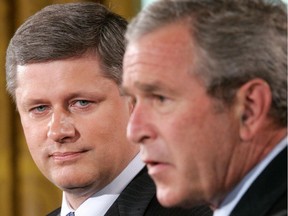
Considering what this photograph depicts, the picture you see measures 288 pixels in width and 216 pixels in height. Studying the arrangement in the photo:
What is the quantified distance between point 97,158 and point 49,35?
0.36 metres

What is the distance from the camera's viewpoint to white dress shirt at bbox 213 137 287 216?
168cm

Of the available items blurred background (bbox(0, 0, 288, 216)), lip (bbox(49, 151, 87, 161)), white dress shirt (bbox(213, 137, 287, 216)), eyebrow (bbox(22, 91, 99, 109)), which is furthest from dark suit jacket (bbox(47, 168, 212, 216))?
blurred background (bbox(0, 0, 288, 216))

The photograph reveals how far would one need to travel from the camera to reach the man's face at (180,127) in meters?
1.69

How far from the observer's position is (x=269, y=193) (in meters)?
1.64

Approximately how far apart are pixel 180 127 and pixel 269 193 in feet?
0.68

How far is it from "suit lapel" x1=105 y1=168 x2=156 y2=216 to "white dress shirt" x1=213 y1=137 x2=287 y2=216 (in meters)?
0.64

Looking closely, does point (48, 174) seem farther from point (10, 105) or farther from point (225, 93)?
point (10, 105)

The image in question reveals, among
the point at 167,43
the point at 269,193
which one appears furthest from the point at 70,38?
the point at 269,193

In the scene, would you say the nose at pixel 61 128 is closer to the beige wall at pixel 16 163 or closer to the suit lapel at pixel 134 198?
the suit lapel at pixel 134 198

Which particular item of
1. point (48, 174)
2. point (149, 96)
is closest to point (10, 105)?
point (48, 174)

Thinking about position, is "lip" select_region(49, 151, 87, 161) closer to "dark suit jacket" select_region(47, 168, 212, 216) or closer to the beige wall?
"dark suit jacket" select_region(47, 168, 212, 216)

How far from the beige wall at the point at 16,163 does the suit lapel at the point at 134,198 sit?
1.26 m

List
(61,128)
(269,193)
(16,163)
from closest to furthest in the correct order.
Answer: (269,193), (61,128), (16,163)

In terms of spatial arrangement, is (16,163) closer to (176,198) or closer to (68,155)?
(68,155)
